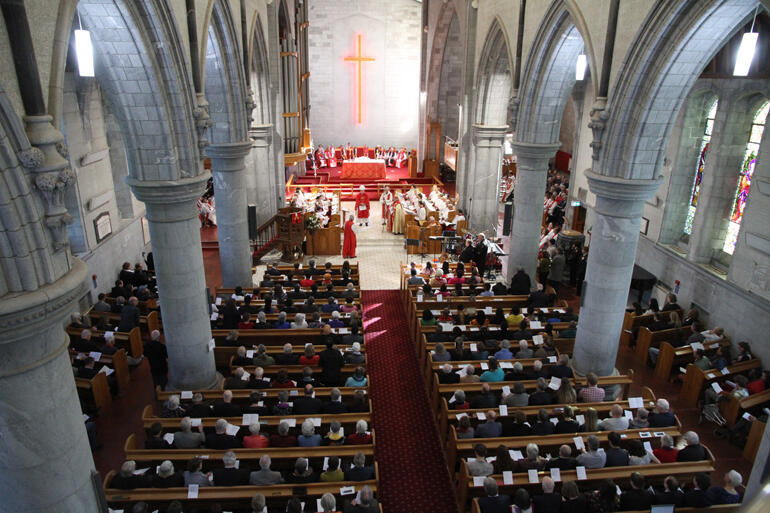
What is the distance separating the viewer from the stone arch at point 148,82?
22.6 ft

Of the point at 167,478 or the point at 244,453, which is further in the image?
the point at 244,453

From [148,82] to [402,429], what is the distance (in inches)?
253

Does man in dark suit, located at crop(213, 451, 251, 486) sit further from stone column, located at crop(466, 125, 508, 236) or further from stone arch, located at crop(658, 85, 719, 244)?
stone column, located at crop(466, 125, 508, 236)

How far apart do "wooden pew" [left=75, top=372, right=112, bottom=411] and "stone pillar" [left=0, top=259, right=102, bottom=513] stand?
14.2 ft

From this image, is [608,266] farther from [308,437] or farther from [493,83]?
[493,83]

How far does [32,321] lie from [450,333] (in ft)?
24.2

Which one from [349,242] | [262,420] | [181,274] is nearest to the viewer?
[262,420]

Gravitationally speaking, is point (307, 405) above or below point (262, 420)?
above

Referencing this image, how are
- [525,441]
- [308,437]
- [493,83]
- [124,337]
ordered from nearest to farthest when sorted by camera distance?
1. [308,437]
2. [525,441]
3. [124,337]
4. [493,83]

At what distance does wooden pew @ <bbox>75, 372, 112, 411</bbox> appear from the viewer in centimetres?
891

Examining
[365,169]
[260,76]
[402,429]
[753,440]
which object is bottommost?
[402,429]

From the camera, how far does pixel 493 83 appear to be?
639 inches

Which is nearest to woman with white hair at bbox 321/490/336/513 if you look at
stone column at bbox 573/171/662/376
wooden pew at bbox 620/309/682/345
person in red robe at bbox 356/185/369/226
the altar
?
stone column at bbox 573/171/662/376

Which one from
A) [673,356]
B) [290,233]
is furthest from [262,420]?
[290,233]
